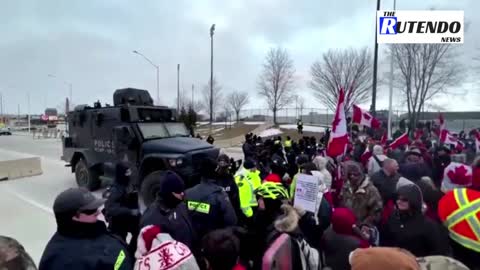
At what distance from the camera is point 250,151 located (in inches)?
410

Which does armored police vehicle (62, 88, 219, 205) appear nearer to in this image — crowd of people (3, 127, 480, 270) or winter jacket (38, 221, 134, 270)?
crowd of people (3, 127, 480, 270)

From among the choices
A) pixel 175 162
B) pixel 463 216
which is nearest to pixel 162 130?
pixel 175 162

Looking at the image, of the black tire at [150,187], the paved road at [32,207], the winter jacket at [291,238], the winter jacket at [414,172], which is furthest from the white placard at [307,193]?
the black tire at [150,187]

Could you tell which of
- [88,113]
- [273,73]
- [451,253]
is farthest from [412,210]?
[273,73]

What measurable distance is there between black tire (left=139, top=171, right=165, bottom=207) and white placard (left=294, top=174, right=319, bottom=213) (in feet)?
16.2

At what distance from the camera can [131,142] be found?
9047 mm

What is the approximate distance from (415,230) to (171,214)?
2081 millimetres

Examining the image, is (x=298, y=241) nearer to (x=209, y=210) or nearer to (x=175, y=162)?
A: (x=209, y=210)

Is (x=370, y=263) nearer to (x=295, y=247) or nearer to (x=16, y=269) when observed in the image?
(x=295, y=247)

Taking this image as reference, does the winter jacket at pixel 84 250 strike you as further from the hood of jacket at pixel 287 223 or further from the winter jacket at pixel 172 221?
the hood of jacket at pixel 287 223

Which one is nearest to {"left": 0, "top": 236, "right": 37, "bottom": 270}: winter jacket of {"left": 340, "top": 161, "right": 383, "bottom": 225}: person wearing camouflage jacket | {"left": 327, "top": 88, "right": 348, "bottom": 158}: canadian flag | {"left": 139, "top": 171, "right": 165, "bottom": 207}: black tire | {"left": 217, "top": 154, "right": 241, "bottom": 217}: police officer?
{"left": 217, "top": 154, "right": 241, "bottom": 217}: police officer

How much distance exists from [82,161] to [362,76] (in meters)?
29.9

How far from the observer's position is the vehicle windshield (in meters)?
9.30

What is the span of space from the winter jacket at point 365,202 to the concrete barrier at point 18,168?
43.9 ft
